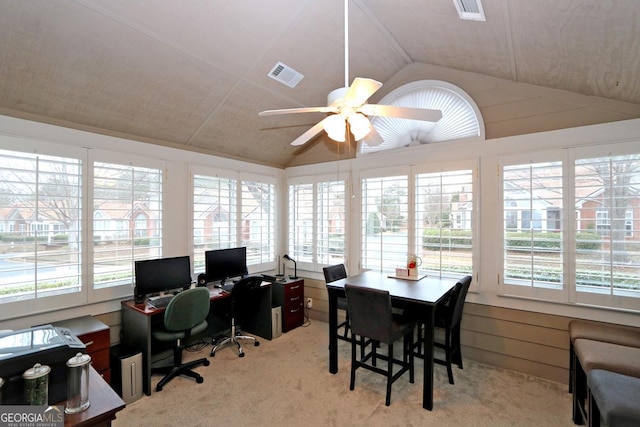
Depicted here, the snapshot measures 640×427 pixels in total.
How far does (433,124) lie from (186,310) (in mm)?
3349

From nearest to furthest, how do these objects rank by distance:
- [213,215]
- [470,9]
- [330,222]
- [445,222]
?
1. [470,9]
2. [445,222]
3. [213,215]
4. [330,222]

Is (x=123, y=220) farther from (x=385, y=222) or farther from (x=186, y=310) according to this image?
(x=385, y=222)

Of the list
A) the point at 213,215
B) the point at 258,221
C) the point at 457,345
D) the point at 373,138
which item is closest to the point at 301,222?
the point at 258,221

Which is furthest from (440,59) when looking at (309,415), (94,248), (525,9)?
(94,248)

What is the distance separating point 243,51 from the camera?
9.05 feet

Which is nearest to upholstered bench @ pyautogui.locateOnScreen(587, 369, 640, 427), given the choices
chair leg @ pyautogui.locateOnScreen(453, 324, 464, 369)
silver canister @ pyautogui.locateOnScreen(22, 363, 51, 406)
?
chair leg @ pyautogui.locateOnScreen(453, 324, 464, 369)

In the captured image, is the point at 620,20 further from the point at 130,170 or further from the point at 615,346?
the point at 130,170

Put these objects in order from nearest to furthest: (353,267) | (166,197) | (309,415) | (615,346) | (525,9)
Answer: (525,9)
(615,346)
(309,415)
(166,197)
(353,267)

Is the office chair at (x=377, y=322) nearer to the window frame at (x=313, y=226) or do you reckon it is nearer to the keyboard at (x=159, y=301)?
the window frame at (x=313, y=226)

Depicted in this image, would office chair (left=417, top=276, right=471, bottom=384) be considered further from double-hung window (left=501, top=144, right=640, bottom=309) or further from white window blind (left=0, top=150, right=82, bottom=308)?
white window blind (left=0, top=150, right=82, bottom=308)

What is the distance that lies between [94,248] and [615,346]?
4401mm

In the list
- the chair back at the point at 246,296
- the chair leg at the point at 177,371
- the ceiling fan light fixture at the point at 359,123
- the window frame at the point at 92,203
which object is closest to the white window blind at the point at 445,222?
the ceiling fan light fixture at the point at 359,123

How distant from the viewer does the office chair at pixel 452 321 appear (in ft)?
9.03

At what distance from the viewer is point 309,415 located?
236 cm
